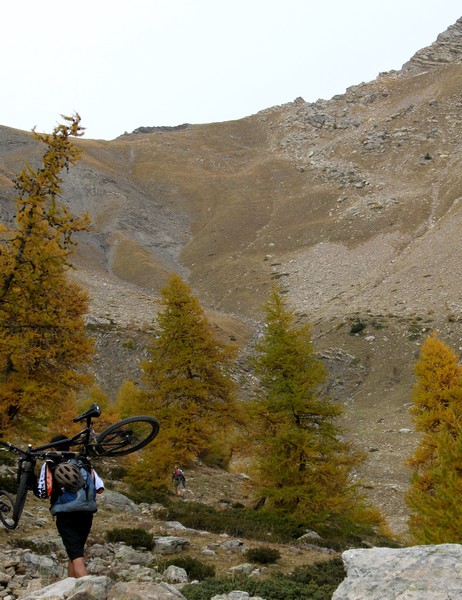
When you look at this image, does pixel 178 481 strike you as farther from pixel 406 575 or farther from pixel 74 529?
pixel 406 575

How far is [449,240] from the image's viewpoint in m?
75.6

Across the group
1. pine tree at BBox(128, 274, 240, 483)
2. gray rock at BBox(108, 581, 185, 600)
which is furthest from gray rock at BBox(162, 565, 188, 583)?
pine tree at BBox(128, 274, 240, 483)

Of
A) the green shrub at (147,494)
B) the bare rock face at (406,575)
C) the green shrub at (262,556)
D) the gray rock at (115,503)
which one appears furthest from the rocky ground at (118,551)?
the bare rock face at (406,575)

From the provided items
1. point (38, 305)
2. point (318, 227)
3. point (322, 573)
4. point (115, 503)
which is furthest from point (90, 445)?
point (318, 227)

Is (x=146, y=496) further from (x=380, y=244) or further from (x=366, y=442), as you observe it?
(x=380, y=244)

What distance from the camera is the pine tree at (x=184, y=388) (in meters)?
22.5

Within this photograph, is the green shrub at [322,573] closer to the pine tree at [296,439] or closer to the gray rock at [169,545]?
the gray rock at [169,545]

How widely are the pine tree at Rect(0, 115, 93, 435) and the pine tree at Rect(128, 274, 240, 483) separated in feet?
18.4

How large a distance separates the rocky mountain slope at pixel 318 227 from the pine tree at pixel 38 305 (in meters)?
11.2

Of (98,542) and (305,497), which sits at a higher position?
(98,542)

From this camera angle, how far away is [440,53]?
601 ft

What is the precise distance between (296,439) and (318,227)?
8718 centimetres

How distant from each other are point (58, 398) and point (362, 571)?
526 inches

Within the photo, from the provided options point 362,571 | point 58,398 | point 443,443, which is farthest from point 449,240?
point 362,571
